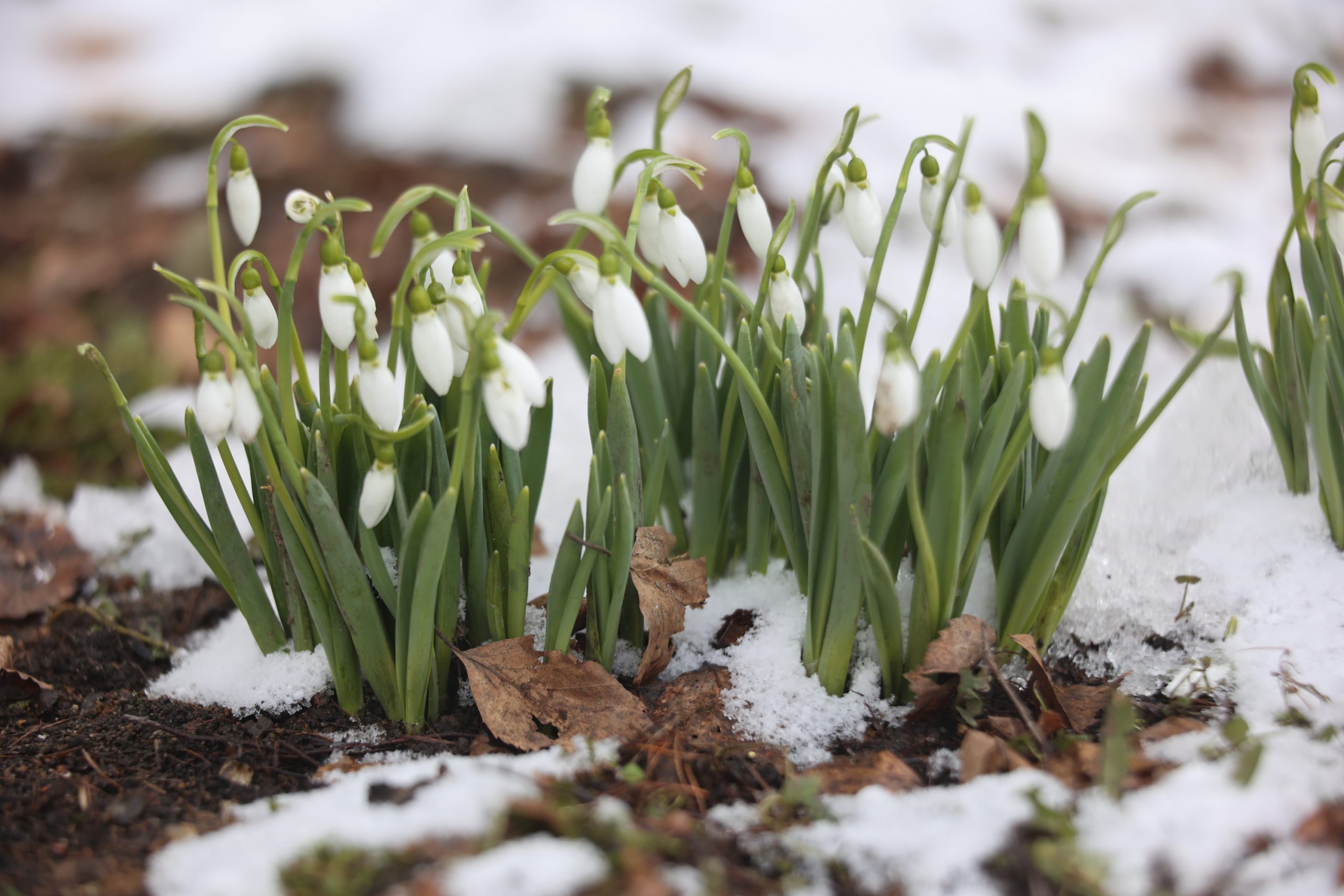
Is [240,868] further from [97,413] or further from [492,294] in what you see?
[492,294]

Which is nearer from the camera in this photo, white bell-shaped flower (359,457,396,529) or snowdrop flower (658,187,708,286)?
white bell-shaped flower (359,457,396,529)

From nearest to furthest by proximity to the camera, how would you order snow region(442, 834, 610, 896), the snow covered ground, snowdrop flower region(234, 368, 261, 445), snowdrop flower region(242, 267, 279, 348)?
snow region(442, 834, 610, 896) → the snow covered ground → snowdrop flower region(234, 368, 261, 445) → snowdrop flower region(242, 267, 279, 348)

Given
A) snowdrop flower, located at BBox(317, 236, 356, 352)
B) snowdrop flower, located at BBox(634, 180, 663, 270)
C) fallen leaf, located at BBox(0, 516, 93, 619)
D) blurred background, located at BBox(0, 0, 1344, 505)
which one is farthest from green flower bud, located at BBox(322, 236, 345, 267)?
blurred background, located at BBox(0, 0, 1344, 505)

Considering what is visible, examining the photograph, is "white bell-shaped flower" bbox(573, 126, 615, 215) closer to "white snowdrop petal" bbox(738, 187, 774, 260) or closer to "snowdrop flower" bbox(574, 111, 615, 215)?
"snowdrop flower" bbox(574, 111, 615, 215)

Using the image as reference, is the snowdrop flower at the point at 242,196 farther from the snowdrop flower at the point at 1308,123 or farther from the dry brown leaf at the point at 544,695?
the snowdrop flower at the point at 1308,123

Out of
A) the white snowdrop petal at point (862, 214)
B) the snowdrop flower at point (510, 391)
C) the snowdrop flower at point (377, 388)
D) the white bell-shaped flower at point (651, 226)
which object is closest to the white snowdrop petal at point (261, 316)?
the snowdrop flower at point (377, 388)
